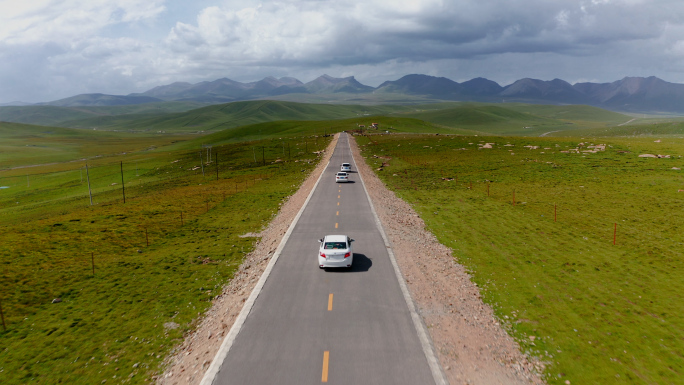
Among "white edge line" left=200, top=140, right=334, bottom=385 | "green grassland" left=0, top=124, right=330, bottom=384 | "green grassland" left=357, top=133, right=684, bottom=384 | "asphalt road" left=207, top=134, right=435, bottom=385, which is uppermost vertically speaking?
"white edge line" left=200, top=140, right=334, bottom=385

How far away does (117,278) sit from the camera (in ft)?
79.3

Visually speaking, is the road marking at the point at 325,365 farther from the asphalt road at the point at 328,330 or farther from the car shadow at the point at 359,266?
the car shadow at the point at 359,266

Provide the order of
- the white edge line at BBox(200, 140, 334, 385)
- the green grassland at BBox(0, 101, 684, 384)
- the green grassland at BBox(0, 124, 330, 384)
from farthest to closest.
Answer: the green grassland at BBox(0, 124, 330, 384) < the green grassland at BBox(0, 101, 684, 384) < the white edge line at BBox(200, 140, 334, 385)

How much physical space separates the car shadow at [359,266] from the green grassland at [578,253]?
6596mm

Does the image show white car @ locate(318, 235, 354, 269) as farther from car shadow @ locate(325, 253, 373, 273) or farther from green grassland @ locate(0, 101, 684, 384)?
green grassland @ locate(0, 101, 684, 384)

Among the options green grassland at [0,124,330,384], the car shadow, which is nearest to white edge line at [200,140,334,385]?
green grassland at [0,124,330,384]

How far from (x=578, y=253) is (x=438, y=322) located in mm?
15879

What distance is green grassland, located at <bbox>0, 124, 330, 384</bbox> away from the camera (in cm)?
1561

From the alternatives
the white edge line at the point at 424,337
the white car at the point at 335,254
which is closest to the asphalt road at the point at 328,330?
the white edge line at the point at 424,337

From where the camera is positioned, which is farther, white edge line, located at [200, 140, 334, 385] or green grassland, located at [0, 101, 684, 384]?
green grassland, located at [0, 101, 684, 384]

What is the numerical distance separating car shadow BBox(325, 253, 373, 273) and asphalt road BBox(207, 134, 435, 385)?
2.5 inches

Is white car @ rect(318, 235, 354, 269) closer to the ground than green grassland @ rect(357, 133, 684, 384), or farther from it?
farther from it

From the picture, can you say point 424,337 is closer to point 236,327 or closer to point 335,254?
point 335,254

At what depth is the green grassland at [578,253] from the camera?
588 inches
